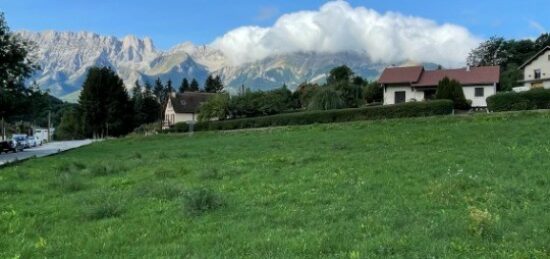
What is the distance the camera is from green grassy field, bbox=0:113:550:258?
7887 mm

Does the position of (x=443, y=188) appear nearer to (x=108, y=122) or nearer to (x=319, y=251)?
(x=319, y=251)

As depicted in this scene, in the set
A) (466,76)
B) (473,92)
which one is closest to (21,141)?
(466,76)

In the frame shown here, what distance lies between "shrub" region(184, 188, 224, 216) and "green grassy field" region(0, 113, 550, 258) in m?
0.02

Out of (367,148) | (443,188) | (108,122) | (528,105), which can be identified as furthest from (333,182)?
(108,122)

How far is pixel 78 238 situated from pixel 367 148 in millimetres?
15286

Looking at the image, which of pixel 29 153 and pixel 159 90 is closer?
pixel 29 153

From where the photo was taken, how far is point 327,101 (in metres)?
72.2

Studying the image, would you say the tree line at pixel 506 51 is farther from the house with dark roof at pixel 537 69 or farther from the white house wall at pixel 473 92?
the white house wall at pixel 473 92

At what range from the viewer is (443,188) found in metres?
11.4

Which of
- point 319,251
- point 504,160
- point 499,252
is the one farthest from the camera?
point 504,160

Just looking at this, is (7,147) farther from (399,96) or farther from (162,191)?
(162,191)

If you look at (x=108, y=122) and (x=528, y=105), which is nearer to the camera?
(x=528, y=105)

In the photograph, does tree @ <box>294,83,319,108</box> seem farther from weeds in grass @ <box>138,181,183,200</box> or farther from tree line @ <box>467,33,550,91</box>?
weeds in grass @ <box>138,181,183,200</box>

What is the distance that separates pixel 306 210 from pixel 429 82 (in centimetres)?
6679
